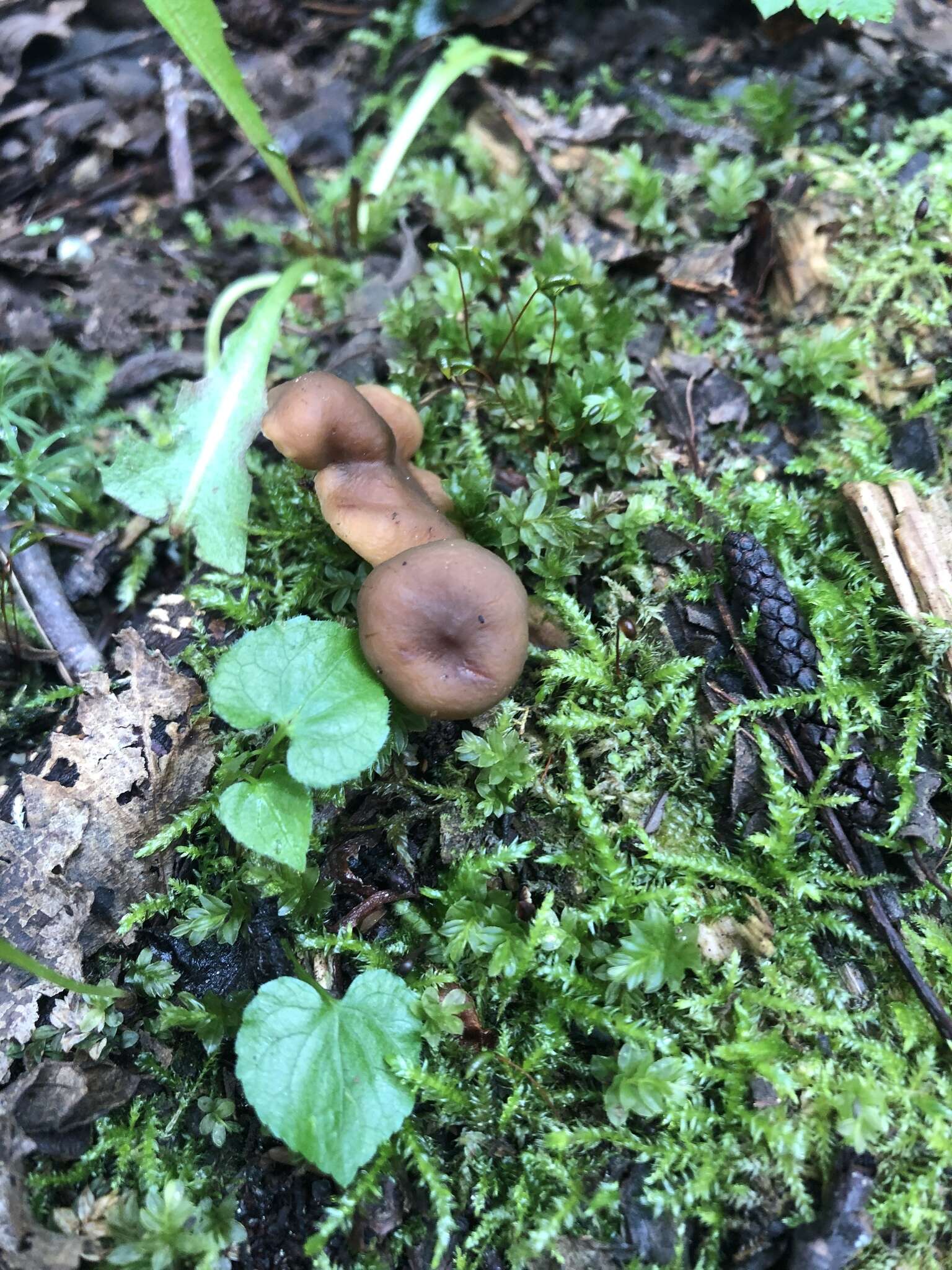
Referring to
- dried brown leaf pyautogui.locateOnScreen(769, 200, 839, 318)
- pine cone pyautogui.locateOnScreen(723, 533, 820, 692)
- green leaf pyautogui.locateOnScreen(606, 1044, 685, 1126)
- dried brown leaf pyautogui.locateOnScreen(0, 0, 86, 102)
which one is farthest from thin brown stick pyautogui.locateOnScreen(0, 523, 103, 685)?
dried brown leaf pyautogui.locateOnScreen(769, 200, 839, 318)

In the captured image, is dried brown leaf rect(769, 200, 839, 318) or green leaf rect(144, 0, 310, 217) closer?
green leaf rect(144, 0, 310, 217)

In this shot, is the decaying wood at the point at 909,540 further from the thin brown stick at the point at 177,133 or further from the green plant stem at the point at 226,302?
the thin brown stick at the point at 177,133

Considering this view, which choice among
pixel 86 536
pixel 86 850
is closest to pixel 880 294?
pixel 86 536

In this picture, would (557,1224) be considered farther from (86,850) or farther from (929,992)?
(86,850)

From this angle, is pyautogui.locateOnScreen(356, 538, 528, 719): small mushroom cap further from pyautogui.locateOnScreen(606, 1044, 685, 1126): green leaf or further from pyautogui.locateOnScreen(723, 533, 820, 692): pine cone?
pyautogui.locateOnScreen(606, 1044, 685, 1126): green leaf

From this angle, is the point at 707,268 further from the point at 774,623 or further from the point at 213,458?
the point at 213,458

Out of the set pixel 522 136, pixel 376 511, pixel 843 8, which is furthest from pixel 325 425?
pixel 843 8

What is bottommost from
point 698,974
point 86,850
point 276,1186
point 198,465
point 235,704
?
point 276,1186
